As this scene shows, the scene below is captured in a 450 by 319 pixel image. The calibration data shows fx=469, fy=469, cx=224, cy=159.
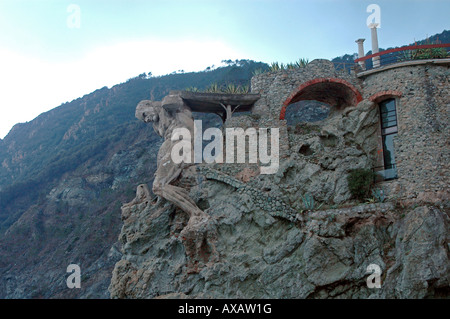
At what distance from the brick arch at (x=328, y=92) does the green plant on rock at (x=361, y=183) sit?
3.60 m

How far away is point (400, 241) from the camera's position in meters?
15.3

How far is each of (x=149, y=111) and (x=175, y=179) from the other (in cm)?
361

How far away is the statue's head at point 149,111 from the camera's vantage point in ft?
64.1

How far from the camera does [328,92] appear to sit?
20547mm

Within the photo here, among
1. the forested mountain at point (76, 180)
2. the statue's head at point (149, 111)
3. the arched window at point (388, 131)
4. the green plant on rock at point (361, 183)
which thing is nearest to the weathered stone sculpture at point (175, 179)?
the statue's head at point (149, 111)

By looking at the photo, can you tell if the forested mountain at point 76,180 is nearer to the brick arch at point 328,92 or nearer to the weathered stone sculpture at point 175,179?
the weathered stone sculpture at point 175,179

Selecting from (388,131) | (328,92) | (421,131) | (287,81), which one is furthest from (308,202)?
(328,92)

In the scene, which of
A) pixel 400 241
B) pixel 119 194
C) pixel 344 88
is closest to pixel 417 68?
pixel 344 88

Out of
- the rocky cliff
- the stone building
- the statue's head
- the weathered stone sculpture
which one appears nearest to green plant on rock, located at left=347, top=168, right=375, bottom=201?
the rocky cliff

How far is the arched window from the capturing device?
716 inches

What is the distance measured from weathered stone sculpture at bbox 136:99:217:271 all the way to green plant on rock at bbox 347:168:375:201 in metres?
5.23

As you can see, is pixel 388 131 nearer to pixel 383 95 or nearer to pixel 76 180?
Result: pixel 383 95
